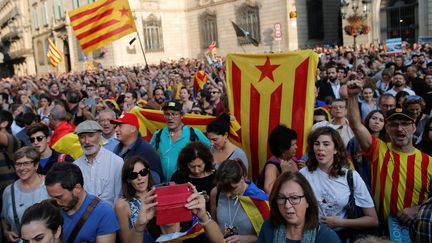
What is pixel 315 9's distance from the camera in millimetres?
28672

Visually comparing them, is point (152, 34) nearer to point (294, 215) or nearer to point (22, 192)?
point (22, 192)

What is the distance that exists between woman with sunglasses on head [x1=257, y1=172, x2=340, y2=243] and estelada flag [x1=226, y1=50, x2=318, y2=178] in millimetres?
2083

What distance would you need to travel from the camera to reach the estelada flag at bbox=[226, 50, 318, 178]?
4852 mm

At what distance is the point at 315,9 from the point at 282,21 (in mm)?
2994

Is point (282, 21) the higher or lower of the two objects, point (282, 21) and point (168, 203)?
the higher

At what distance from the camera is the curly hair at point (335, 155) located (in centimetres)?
316

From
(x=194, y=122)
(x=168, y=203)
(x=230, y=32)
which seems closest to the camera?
(x=168, y=203)

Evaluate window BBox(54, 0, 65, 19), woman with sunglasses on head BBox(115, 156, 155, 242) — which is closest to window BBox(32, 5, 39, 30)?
window BBox(54, 0, 65, 19)

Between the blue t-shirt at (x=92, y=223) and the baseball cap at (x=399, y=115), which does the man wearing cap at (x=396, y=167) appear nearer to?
the baseball cap at (x=399, y=115)

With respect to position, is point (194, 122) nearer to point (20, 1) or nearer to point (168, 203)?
point (168, 203)

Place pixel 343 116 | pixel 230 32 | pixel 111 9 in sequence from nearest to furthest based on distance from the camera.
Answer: pixel 343 116, pixel 111 9, pixel 230 32

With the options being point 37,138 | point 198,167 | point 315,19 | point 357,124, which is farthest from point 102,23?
point 315,19

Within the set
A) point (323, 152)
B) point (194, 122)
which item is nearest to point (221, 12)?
point (194, 122)

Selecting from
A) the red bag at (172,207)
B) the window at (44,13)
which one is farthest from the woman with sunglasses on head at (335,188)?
the window at (44,13)
